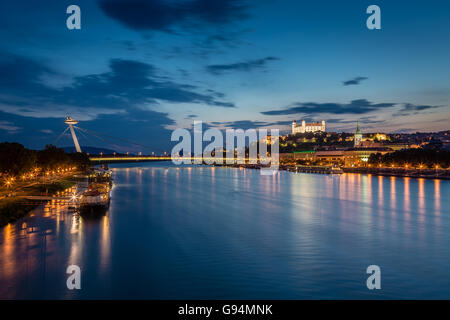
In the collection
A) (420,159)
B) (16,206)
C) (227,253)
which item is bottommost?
(227,253)

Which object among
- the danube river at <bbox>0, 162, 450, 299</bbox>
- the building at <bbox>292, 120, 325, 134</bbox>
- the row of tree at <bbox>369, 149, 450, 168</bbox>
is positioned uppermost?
the building at <bbox>292, 120, 325, 134</bbox>

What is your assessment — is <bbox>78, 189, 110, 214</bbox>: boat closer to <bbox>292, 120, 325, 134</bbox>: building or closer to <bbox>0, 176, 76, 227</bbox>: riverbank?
<bbox>0, 176, 76, 227</bbox>: riverbank

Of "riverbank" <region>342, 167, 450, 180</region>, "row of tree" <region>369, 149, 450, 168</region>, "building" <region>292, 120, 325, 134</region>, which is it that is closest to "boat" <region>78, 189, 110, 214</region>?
"riverbank" <region>342, 167, 450, 180</region>

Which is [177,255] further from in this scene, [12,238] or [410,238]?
[410,238]

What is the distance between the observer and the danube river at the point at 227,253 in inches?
349

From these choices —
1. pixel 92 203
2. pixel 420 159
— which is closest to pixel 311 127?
pixel 420 159

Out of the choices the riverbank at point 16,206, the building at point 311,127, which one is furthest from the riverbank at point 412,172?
the building at point 311,127

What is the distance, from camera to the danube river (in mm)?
8875

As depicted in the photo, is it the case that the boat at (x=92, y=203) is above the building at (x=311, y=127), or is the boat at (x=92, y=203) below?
below

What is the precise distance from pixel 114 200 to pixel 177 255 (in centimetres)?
1557

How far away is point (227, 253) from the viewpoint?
12.2 metres

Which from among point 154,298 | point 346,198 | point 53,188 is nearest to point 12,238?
point 154,298

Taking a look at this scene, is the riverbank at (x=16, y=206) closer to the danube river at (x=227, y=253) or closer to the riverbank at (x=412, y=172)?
the danube river at (x=227, y=253)

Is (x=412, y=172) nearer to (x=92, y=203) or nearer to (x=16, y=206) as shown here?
(x=92, y=203)
